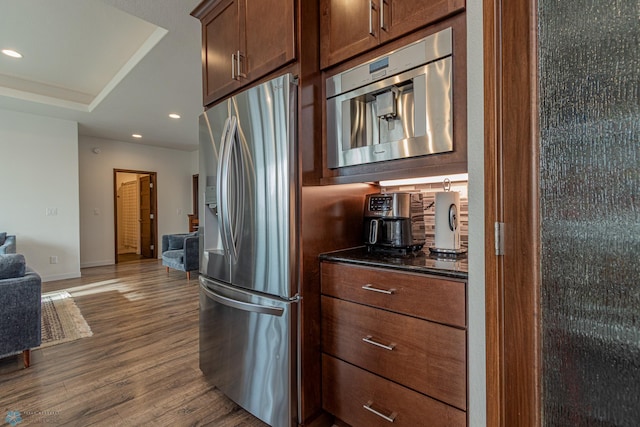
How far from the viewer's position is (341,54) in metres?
1.47

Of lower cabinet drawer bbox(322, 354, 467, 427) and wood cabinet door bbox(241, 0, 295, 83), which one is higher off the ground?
wood cabinet door bbox(241, 0, 295, 83)

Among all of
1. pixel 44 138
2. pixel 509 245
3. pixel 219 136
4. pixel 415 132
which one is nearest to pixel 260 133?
pixel 219 136

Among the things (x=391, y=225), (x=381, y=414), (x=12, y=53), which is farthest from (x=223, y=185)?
(x=12, y=53)

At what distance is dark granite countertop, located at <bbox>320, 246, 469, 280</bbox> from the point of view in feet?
3.58

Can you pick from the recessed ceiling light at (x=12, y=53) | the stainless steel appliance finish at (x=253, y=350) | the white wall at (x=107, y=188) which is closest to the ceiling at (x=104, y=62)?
the recessed ceiling light at (x=12, y=53)

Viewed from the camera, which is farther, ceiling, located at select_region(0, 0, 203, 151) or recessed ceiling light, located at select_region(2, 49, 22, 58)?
recessed ceiling light, located at select_region(2, 49, 22, 58)

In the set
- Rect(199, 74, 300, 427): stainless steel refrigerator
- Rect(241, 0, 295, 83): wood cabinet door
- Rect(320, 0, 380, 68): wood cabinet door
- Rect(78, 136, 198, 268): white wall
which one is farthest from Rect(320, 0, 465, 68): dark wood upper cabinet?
Rect(78, 136, 198, 268): white wall

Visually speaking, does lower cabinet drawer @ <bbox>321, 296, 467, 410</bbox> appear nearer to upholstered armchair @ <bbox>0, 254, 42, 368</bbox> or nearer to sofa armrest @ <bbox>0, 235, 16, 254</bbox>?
upholstered armchair @ <bbox>0, 254, 42, 368</bbox>

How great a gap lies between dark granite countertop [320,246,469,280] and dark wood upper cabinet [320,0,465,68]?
967 mm

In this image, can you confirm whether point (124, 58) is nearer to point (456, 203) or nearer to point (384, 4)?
point (384, 4)

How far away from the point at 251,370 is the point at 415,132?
143cm

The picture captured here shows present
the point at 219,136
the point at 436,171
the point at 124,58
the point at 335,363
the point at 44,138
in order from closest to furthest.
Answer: the point at 436,171 → the point at 335,363 → the point at 219,136 → the point at 124,58 → the point at 44,138

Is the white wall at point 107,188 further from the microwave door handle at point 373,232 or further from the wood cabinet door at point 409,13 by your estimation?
the wood cabinet door at point 409,13

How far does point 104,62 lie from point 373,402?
4.32 meters
